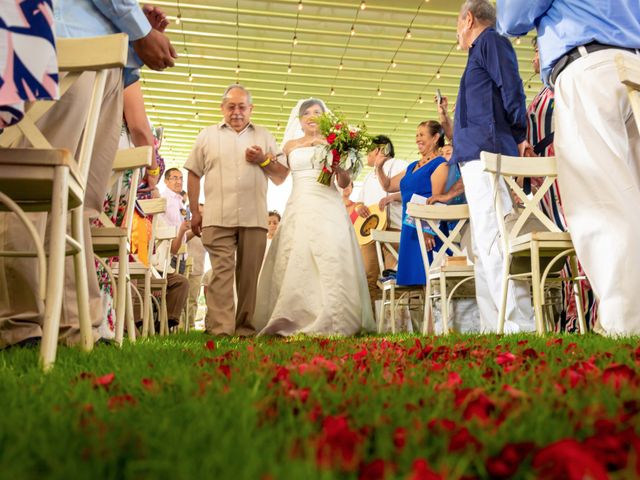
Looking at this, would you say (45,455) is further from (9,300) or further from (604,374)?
(9,300)

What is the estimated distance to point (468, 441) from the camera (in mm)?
585

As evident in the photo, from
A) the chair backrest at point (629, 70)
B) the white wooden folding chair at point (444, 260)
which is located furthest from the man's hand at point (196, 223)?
the chair backrest at point (629, 70)

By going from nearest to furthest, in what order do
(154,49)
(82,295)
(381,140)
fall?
(82,295)
(154,49)
(381,140)

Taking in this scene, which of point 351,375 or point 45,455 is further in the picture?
point 351,375

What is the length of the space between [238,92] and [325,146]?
0.92 meters

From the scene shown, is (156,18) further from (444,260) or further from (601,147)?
(444,260)

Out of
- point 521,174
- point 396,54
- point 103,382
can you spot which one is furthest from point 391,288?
point 396,54

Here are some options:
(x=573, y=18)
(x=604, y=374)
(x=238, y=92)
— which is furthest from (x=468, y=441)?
(x=238, y=92)

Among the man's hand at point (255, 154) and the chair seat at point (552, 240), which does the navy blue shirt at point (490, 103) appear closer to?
the chair seat at point (552, 240)

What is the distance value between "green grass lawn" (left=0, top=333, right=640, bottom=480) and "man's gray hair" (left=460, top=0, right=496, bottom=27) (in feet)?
9.70

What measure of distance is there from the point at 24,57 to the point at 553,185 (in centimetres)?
325

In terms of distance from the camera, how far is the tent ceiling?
388 inches

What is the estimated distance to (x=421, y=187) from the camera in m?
4.86

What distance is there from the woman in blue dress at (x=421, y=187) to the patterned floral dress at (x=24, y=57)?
3522mm
